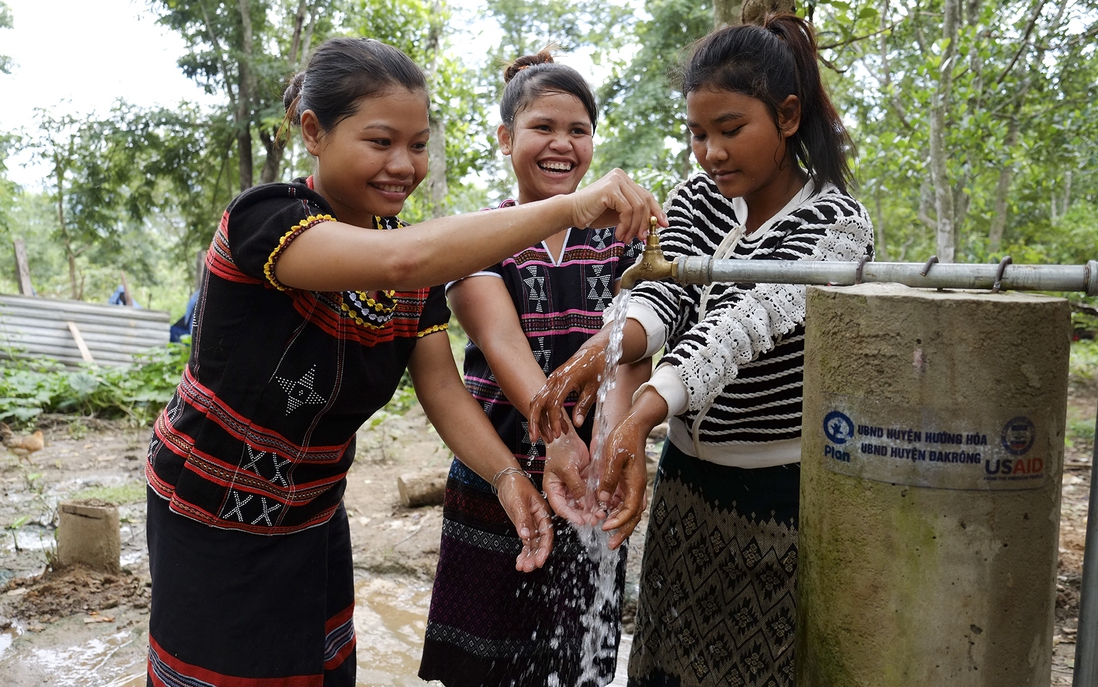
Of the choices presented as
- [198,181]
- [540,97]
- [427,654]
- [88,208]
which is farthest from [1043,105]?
[88,208]

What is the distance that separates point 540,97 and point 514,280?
1.70 ft

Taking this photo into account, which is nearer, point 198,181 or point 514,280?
point 514,280

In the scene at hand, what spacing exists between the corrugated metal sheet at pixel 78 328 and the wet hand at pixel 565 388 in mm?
9196

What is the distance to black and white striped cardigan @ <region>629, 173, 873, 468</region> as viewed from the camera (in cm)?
169

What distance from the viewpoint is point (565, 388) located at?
1.83 metres

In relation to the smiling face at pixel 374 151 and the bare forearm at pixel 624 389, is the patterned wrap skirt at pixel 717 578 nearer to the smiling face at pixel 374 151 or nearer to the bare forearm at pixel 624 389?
the bare forearm at pixel 624 389

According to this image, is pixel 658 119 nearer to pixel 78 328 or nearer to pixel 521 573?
pixel 78 328

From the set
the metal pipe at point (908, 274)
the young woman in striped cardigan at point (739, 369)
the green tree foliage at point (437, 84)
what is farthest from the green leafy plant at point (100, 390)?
the metal pipe at point (908, 274)

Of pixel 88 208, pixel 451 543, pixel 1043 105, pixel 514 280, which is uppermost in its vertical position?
pixel 1043 105

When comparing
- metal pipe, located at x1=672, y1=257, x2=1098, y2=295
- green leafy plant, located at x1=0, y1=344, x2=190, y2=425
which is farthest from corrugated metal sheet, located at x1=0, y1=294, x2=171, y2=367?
metal pipe, located at x1=672, y1=257, x2=1098, y2=295

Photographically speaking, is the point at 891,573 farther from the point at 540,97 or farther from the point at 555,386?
the point at 540,97

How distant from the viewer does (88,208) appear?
1207 cm

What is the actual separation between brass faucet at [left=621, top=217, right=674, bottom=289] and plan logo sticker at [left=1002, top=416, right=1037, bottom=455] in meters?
0.59

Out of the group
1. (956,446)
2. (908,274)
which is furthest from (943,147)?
(956,446)
